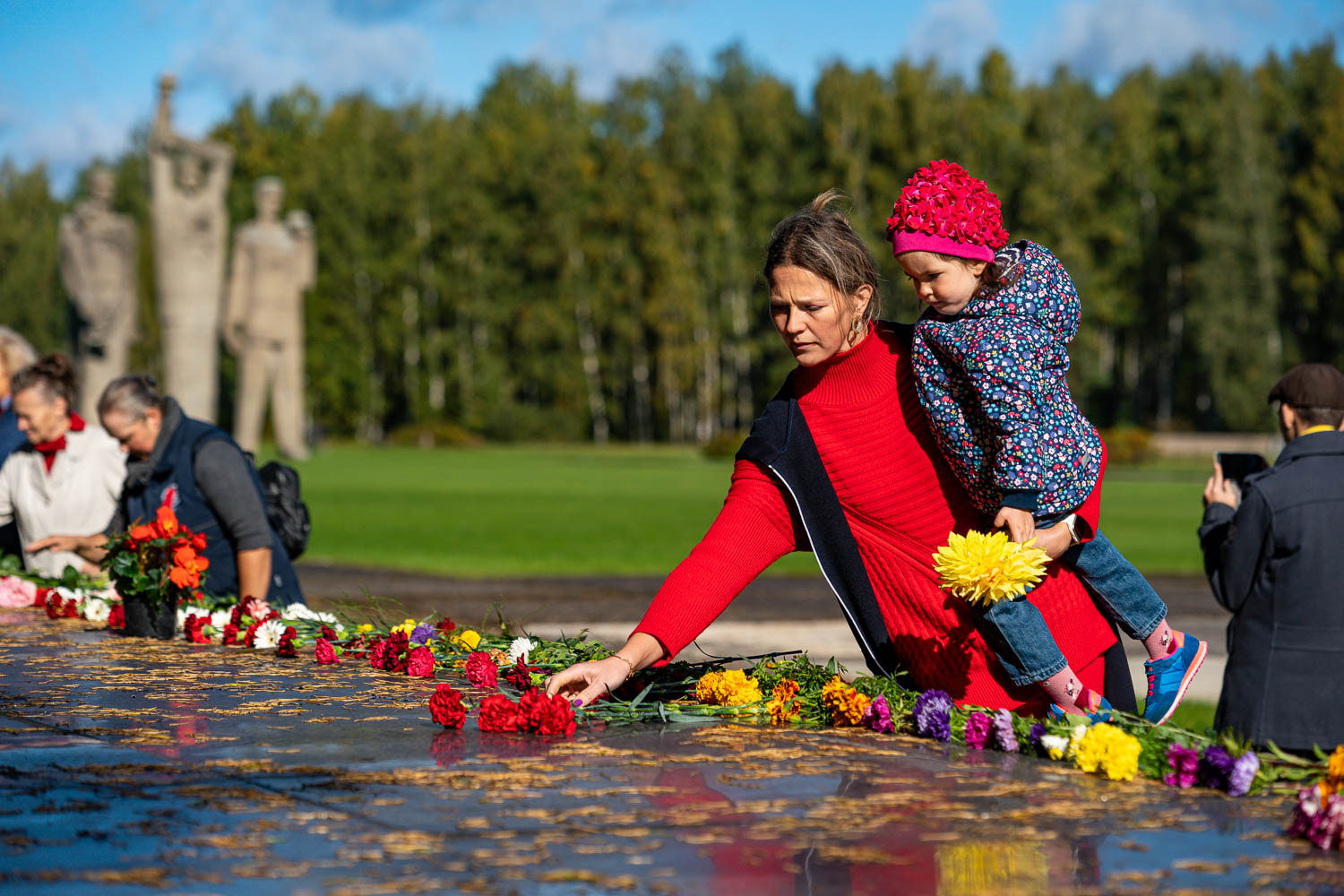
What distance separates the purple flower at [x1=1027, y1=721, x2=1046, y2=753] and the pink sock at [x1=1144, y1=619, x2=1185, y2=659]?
2.28 ft

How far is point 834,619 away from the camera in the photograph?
1151 cm

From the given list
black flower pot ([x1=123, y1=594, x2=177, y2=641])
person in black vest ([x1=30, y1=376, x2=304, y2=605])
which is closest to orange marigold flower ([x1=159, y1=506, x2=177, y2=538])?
black flower pot ([x1=123, y1=594, x2=177, y2=641])

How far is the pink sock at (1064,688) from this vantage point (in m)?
3.29

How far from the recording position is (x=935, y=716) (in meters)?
3.12

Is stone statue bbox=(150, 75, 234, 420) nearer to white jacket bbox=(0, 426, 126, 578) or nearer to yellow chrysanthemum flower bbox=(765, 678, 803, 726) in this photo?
white jacket bbox=(0, 426, 126, 578)

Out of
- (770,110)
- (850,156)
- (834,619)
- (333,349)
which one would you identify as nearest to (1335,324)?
(850,156)

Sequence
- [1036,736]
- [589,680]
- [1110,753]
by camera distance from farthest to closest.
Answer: [589,680], [1036,736], [1110,753]

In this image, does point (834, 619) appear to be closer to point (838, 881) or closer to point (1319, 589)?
point (1319, 589)

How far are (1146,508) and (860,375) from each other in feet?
72.9

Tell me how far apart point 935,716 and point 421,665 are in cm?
149

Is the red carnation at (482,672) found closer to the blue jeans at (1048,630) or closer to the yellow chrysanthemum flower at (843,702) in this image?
the yellow chrysanthemum flower at (843,702)

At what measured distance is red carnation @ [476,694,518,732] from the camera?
314 cm

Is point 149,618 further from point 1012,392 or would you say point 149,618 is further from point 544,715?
point 1012,392

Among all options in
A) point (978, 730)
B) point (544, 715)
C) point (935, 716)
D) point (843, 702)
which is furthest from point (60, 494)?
point (978, 730)
